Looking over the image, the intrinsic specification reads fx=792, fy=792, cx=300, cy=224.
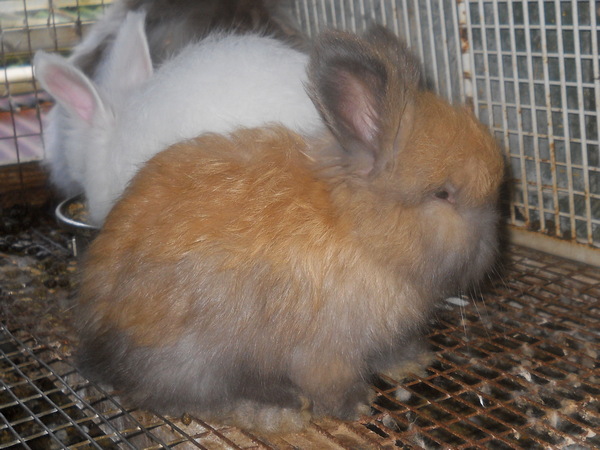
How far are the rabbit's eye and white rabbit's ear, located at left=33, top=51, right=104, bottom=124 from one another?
49.3 inches

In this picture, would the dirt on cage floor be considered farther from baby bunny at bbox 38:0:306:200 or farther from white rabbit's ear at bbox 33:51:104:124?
baby bunny at bbox 38:0:306:200

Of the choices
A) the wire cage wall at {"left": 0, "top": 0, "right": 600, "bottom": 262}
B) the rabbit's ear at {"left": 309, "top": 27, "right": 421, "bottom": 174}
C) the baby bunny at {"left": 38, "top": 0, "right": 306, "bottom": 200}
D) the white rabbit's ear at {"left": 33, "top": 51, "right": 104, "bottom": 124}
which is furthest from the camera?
the baby bunny at {"left": 38, "top": 0, "right": 306, "bottom": 200}

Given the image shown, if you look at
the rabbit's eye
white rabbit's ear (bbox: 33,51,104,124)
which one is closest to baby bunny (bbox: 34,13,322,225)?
white rabbit's ear (bbox: 33,51,104,124)

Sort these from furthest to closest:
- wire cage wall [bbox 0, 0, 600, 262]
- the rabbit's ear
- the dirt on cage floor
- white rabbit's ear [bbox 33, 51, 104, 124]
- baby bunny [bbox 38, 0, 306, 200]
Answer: baby bunny [bbox 38, 0, 306, 200] < white rabbit's ear [bbox 33, 51, 104, 124] < wire cage wall [bbox 0, 0, 600, 262] < the dirt on cage floor < the rabbit's ear

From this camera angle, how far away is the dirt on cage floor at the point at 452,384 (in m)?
1.63

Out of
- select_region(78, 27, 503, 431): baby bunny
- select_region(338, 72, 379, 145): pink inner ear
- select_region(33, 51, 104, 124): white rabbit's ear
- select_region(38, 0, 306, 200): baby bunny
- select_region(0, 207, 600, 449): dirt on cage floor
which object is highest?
select_region(38, 0, 306, 200): baby bunny

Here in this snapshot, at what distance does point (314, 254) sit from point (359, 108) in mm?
309

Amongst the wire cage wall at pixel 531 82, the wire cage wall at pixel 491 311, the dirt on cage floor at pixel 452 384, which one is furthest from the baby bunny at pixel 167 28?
the dirt on cage floor at pixel 452 384

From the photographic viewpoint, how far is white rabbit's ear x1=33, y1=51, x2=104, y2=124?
232cm

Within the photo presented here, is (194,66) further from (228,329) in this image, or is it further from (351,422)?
(351,422)

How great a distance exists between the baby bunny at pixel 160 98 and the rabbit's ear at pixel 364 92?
0.21 meters

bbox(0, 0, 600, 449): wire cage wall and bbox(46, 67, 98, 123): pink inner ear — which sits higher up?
bbox(46, 67, 98, 123): pink inner ear

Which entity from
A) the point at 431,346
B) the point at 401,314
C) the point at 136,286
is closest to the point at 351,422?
the point at 401,314

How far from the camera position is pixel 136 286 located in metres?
1.69
